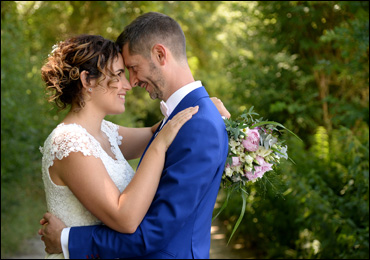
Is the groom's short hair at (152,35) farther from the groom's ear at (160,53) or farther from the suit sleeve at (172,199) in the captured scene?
the suit sleeve at (172,199)

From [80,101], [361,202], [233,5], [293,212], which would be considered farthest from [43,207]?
[80,101]

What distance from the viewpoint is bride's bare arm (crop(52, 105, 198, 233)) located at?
215 cm

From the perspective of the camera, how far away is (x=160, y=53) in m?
2.49

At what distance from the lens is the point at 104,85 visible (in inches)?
99.2

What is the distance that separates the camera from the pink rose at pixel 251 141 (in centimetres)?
246

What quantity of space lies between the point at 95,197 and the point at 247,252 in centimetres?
544

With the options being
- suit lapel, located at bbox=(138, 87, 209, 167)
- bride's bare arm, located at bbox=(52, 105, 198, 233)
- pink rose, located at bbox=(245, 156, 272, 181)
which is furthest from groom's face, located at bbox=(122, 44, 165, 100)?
pink rose, located at bbox=(245, 156, 272, 181)

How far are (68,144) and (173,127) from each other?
517 millimetres

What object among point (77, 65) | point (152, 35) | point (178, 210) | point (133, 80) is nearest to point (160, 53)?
point (152, 35)

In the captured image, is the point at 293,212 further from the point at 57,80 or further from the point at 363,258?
the point at 57,80

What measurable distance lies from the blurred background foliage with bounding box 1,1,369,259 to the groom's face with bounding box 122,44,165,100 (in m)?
2.59

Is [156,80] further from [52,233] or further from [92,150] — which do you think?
[52,233]

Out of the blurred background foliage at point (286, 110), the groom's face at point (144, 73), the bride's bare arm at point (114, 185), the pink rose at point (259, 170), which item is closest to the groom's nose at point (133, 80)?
the groom's face at point (144, 73)

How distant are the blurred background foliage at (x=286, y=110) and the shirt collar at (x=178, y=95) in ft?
8.54
